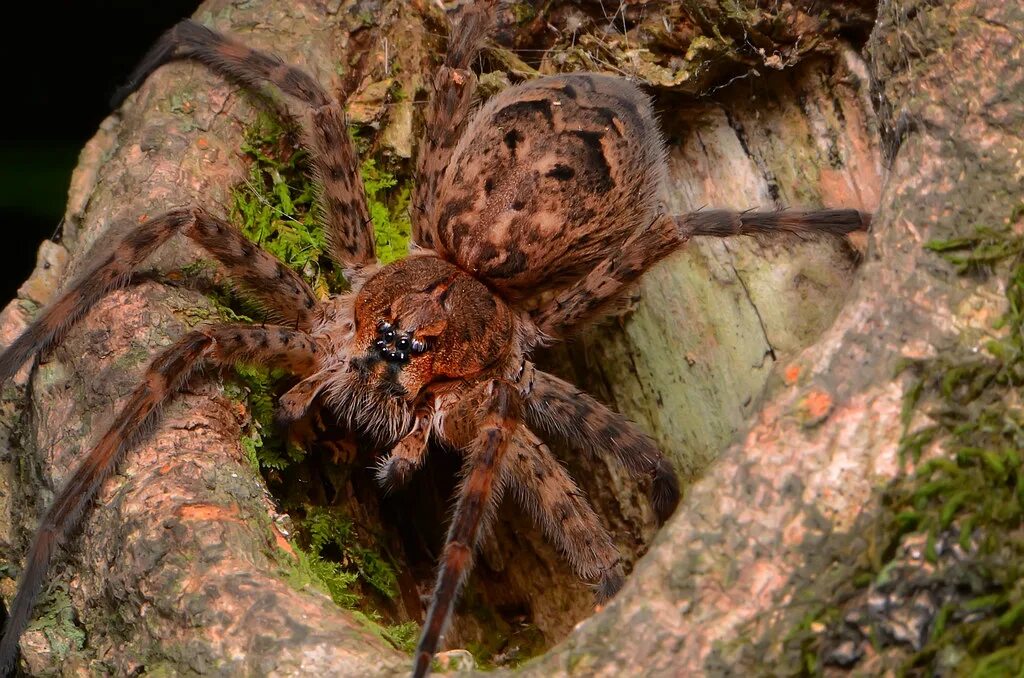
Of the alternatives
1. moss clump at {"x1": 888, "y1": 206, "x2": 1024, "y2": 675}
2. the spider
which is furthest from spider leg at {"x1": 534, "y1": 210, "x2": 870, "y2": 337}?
moss clump at {"x1": 888, "y1": 206, "x2": 1024, "y2": 675}

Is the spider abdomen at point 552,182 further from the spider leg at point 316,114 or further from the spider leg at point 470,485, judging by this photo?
the spider leg at point 470,485

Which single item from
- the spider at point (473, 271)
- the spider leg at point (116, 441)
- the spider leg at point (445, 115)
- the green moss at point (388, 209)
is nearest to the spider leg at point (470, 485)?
the spider at point (473, 271)

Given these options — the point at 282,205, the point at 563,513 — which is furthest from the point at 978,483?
the point at 282,205

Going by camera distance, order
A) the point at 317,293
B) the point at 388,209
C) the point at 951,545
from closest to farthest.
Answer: the point at 951,545 < the point at 317,293 < the point at 388,209

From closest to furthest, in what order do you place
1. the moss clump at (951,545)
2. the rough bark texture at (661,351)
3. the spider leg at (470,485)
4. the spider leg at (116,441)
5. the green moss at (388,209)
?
1. the moss clump at (951,545)
2. the rough bark texture at (661,351)
3. the spider leg at (470,485)
4. the spider leg at (116,441)
5. the green moss at (388,209)

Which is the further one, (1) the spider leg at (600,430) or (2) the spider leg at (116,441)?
(1) the spider leg at (600,430)

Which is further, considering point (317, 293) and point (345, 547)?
point (317, 293)

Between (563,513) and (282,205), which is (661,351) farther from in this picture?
(282,205)
